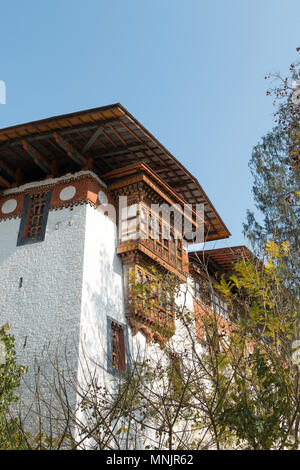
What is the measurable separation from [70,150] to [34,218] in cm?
192

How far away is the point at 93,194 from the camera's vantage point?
40.8 ft

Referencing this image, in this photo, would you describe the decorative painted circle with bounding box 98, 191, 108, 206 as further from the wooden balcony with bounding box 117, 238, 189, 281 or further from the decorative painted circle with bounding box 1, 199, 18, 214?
the decorative painted circle with bounding box 1, 199, 18, 214

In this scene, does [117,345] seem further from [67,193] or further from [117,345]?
[67,193]

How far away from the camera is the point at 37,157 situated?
41.8 feet

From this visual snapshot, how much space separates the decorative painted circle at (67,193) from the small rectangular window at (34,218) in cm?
38

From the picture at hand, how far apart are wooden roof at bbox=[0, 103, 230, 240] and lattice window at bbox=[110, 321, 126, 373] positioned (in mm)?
4101

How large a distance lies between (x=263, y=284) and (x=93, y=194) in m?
7.68

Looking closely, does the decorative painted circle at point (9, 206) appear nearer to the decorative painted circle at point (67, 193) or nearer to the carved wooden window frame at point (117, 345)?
the decorative painted circle at point (67, 193)

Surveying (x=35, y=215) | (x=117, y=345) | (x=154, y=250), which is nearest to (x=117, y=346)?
(x=117, y=345)

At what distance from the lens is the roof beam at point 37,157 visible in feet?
41.0
